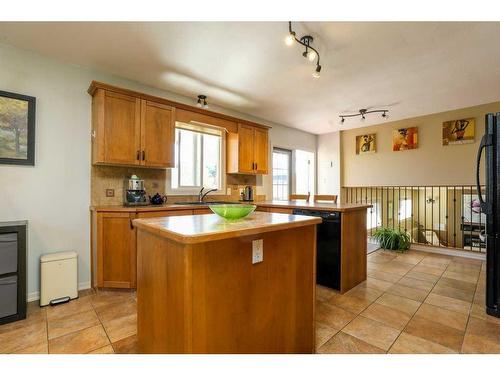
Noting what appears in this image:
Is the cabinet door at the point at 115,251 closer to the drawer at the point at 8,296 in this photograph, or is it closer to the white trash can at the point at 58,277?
the white trash can at the point at 58,277

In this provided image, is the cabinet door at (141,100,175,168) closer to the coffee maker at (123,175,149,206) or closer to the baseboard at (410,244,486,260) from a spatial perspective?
the coffee maker at (123,175,149,206)

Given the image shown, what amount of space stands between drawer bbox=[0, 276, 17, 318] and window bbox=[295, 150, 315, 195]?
5069 mm

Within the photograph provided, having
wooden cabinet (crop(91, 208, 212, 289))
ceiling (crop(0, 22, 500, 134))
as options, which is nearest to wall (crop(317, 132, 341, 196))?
ceiling (crop(0, 22, 500, 134))

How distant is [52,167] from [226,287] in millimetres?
2556

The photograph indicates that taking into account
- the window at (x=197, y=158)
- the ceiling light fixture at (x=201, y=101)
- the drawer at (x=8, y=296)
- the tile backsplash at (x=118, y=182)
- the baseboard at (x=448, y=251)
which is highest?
the ceiling light fixture at (x=201, y=101)

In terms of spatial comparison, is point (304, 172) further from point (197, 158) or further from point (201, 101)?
point (201, 101)

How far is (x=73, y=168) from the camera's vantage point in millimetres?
2801

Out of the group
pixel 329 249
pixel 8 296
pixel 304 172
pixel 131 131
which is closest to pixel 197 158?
pixel 131 131

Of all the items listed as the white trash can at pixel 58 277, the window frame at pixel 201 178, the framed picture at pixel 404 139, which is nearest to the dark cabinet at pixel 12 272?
the white trash can at pixel 58 277

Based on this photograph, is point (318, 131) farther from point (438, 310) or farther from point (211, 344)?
point (211, 344)

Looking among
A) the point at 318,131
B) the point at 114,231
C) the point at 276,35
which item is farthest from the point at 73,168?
the point at 318,131

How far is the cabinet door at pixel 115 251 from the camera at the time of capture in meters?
2.67

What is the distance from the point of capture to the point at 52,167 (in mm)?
2664

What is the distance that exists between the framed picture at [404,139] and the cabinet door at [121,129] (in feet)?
→ 16.0
